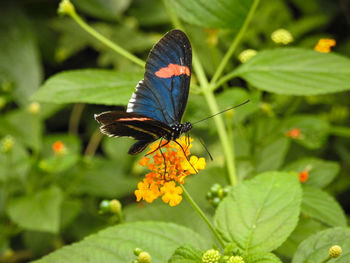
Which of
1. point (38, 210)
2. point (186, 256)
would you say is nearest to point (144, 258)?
point (186, 256)

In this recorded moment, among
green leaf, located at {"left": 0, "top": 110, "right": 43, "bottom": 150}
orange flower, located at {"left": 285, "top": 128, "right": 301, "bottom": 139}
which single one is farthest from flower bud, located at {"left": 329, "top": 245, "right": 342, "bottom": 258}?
green leaf, located at {"left": 0, "top": 110, "right": 43, "bottom": 150}

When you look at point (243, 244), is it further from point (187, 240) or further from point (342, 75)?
point (342, 75)

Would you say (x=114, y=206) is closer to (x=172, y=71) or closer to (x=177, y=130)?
(x=177, y=130)

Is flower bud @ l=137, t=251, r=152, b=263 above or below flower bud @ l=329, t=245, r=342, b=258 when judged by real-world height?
above

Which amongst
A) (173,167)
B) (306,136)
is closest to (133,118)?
(173,167)

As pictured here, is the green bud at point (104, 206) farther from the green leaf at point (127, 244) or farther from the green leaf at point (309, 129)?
the green leaf at point (309, 129)

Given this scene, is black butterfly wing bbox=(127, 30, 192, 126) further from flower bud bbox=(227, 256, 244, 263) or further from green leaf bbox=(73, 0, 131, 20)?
green leaf bbox=(73, 0, 131, 20)
